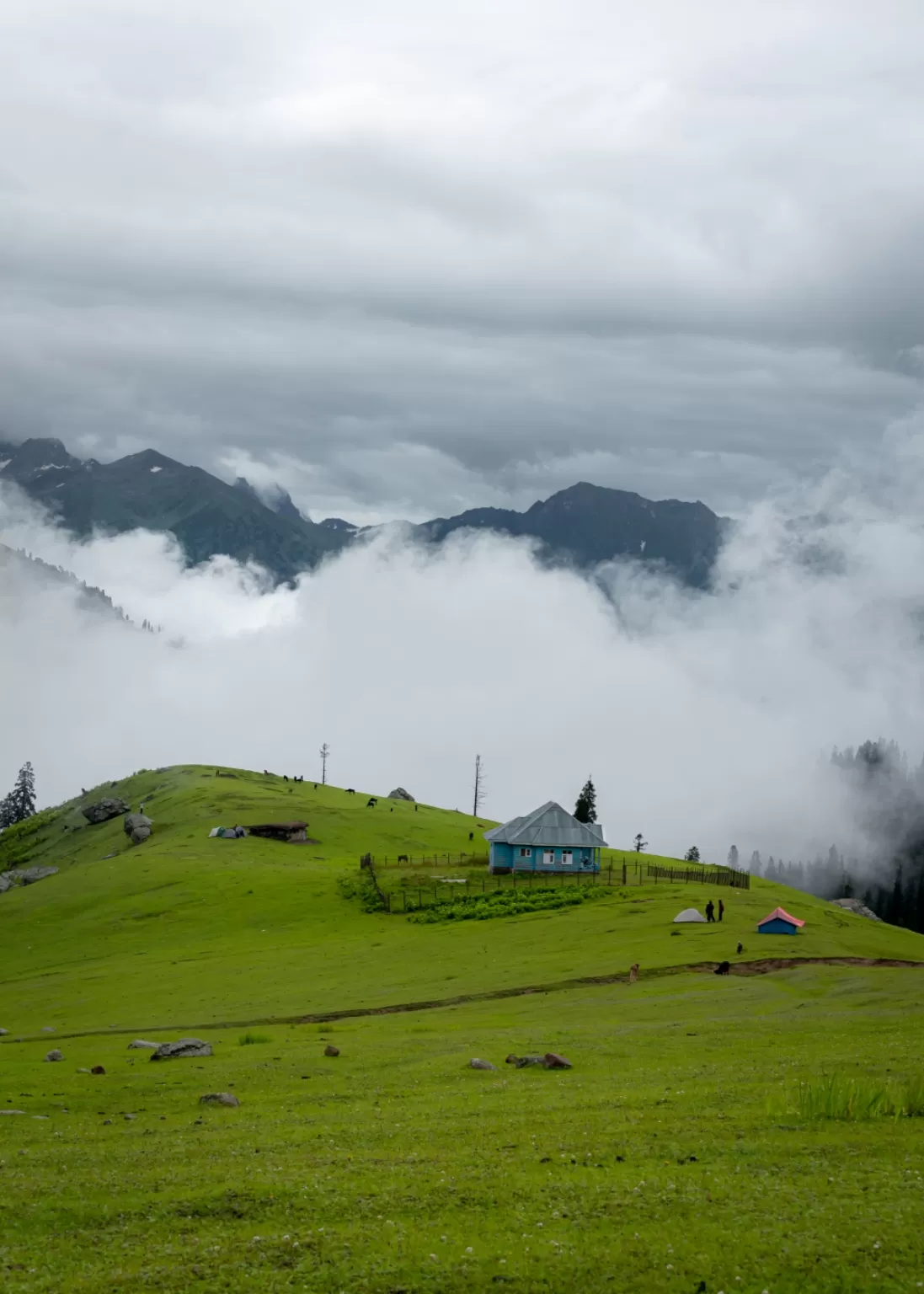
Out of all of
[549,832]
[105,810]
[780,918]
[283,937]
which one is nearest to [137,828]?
[105,810]

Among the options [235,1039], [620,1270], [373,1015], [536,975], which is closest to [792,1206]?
[620,1270]

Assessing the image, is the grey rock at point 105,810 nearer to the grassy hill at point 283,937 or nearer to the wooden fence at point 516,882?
the grassy hill at point 283,937

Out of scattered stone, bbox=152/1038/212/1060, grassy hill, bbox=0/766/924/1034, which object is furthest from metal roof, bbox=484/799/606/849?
scattered stone, bbox=152/1038/212/1060

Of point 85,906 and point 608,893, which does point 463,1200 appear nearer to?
point 608,893

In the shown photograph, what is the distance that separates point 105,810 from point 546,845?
87.5 m

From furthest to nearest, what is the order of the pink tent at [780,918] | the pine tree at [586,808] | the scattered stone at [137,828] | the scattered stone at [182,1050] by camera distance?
the pine tree at [586,808]
the scattered stone at [137,828]
the pink tent at [780,918]
the scattered stone at [182,1050]

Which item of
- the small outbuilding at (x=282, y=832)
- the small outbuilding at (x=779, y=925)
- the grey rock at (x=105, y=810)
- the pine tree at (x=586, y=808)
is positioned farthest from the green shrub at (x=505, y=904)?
the grey rock at (x=105, y=810)

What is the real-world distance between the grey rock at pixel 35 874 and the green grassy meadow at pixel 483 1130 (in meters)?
80.0

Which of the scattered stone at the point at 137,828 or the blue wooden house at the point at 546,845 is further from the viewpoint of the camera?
the scattered stone at the point at 137,828

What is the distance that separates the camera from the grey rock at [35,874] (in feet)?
493

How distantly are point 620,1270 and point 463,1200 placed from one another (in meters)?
4.12

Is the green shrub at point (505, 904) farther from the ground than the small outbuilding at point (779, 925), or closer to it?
closer to it

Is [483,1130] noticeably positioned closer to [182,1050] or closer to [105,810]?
[182,1050]

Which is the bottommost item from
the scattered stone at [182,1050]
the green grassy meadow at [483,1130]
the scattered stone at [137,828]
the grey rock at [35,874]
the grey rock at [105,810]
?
the grey rock at [35,874]
